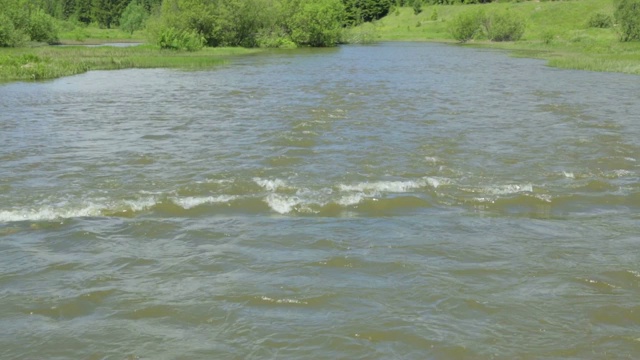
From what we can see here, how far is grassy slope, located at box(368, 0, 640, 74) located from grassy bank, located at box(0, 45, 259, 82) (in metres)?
28.0

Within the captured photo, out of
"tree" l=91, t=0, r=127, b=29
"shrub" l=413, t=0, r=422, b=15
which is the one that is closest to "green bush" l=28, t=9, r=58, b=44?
"tree" l=91, t=0, r=127, b=29

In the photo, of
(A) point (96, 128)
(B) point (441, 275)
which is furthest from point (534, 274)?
(A) point (96, 128)

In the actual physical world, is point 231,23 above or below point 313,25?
above

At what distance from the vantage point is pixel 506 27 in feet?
295

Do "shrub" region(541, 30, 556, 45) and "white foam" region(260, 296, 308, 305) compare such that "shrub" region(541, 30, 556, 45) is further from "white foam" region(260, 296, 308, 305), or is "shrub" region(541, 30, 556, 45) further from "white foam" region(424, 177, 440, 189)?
"white foam" region(260, 296, 308, 305)

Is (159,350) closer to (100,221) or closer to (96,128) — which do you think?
(100,221)

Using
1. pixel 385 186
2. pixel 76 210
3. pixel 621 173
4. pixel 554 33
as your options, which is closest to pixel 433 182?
pixel 385 186

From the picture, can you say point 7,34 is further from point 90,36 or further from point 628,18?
point 628,18

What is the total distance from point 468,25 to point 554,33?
15.0 m

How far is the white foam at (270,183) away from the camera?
13.1 m

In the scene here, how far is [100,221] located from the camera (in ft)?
35.4

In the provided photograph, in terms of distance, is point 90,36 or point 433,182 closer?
point 433,182

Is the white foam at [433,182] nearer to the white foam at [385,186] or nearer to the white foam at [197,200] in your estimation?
the white foam at [385,186]

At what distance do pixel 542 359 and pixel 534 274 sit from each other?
231 centimetres
